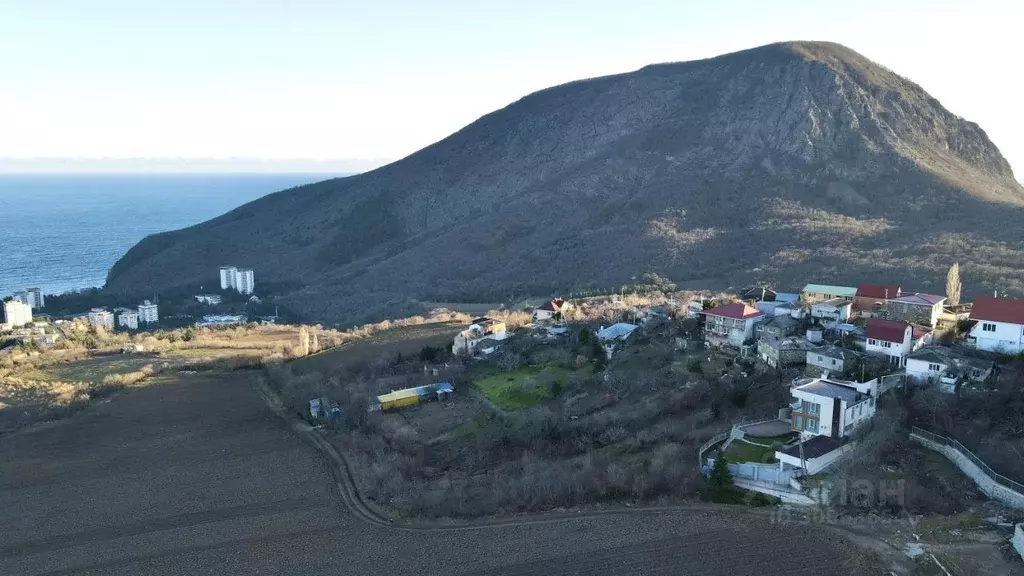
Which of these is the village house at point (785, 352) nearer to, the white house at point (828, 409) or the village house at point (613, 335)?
the white house at point (828, 409)

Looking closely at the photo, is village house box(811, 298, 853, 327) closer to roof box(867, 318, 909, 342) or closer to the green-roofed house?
the green-roofed house

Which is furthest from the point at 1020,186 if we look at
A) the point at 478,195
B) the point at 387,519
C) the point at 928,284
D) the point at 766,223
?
the point at 387,519

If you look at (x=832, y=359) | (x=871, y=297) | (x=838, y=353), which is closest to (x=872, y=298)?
(x=871, y=297)

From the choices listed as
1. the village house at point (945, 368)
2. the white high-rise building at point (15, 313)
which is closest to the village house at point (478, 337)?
the village house at point (945, 368)

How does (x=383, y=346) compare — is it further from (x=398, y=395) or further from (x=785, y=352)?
(x=785, y=352)

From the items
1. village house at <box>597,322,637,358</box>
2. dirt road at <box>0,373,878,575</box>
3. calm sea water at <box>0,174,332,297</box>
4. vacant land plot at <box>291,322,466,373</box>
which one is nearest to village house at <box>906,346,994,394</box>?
dirt road at <box>0,373,878,575</box>
